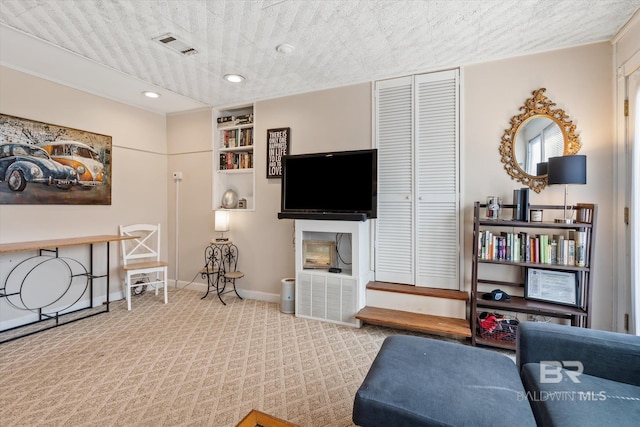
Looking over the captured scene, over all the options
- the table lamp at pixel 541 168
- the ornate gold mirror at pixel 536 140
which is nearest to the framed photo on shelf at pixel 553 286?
the ornate gold mirror at pixel 536 140

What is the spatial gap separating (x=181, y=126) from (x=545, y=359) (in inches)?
197

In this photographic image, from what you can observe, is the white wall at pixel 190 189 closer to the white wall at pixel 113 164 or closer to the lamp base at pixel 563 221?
the white wall at pixel 113 164

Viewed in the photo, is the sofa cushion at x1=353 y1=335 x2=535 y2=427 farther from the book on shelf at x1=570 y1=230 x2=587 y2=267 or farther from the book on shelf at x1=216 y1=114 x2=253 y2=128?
the book on shelf at x1=216 y1=114 x2=253 y2=128

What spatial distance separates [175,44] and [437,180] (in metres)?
2.81

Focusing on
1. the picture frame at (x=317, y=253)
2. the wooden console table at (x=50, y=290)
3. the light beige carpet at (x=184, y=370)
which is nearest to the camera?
the light beige carpet at (x=184, y=370)

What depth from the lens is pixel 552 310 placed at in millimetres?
2510

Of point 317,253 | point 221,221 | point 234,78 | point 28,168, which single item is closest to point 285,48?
point 234,78

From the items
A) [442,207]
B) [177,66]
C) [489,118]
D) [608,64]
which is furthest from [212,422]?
[608,64]

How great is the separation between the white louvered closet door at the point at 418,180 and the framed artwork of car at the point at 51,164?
11.5 feet

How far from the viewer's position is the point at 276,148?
3.96m

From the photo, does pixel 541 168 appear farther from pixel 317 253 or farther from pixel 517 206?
pixel 317 253

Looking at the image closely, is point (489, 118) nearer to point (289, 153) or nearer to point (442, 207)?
point (442, 207)

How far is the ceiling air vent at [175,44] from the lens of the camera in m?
2.57

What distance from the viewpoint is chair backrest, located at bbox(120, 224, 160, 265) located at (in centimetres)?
409
